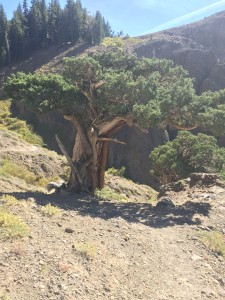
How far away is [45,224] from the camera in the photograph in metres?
10.6

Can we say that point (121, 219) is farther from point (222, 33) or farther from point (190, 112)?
point (222, 33)

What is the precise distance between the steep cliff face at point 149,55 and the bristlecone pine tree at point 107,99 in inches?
1431

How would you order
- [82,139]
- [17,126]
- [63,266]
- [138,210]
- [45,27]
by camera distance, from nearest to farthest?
[63,266], [138,210], [82,139], [17,126], [45,27]

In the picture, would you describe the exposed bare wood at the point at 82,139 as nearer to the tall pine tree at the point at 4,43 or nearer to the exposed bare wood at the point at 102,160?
the exposed bare wood at the point at 102,160

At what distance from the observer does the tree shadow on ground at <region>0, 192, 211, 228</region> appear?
1324cm

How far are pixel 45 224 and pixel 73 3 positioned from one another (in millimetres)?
113561

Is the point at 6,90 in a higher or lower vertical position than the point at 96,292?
higher

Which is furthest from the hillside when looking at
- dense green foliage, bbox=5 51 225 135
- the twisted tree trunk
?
dense green foliage, bbox=5 51 225 135

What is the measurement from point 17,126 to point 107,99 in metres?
42.9

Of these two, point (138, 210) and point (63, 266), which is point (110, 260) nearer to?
point (63, 266)

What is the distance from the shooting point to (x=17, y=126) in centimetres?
5716

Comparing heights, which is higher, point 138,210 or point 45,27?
point 45,27

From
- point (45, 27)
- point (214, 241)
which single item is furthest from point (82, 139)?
point (45, 27)

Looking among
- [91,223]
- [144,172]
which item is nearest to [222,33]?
[144,172]
